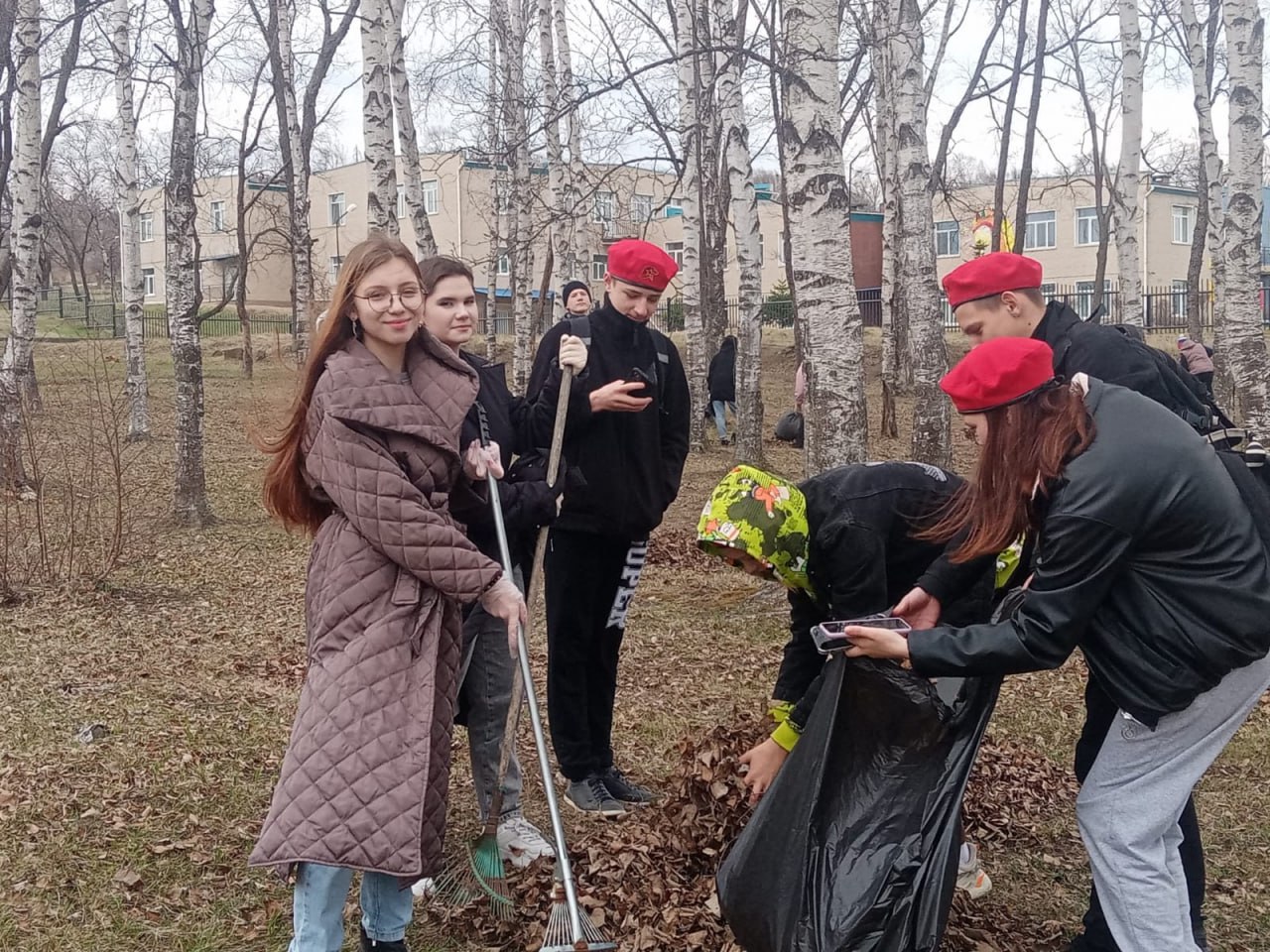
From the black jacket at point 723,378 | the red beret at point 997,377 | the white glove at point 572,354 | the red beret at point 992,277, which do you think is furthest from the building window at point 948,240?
the red beret at point 997,377

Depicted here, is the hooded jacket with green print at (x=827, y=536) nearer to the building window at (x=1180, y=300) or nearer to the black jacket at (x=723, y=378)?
the black jacket at (x=723, y=378)

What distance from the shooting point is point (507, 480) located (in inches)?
147

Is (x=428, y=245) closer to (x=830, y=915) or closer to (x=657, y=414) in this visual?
(x=657, y=414)

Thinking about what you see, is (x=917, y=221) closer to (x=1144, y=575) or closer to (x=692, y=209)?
(x=692, y=209)

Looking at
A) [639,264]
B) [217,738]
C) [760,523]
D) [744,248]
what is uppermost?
[744,248]

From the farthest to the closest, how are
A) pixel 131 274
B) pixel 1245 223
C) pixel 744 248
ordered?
1. pixel 131 274
2. pixel 744 248
3. pixel 1245 223

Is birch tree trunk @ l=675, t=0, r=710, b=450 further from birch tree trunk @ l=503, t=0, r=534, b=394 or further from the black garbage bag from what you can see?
the black garbage bag

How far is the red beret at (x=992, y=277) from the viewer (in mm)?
3504

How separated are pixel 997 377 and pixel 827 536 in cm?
70

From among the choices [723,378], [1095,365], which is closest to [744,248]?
[723,378]

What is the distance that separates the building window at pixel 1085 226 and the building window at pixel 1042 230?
32.7 inches

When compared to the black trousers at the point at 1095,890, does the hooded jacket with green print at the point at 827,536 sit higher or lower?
higher

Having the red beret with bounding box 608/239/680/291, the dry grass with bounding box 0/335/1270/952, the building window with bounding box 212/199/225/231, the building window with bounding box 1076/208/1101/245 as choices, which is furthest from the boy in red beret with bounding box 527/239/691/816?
the building window with bounding box 1076/208/1101/245

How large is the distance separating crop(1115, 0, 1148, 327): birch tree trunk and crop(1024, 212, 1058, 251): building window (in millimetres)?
30760
